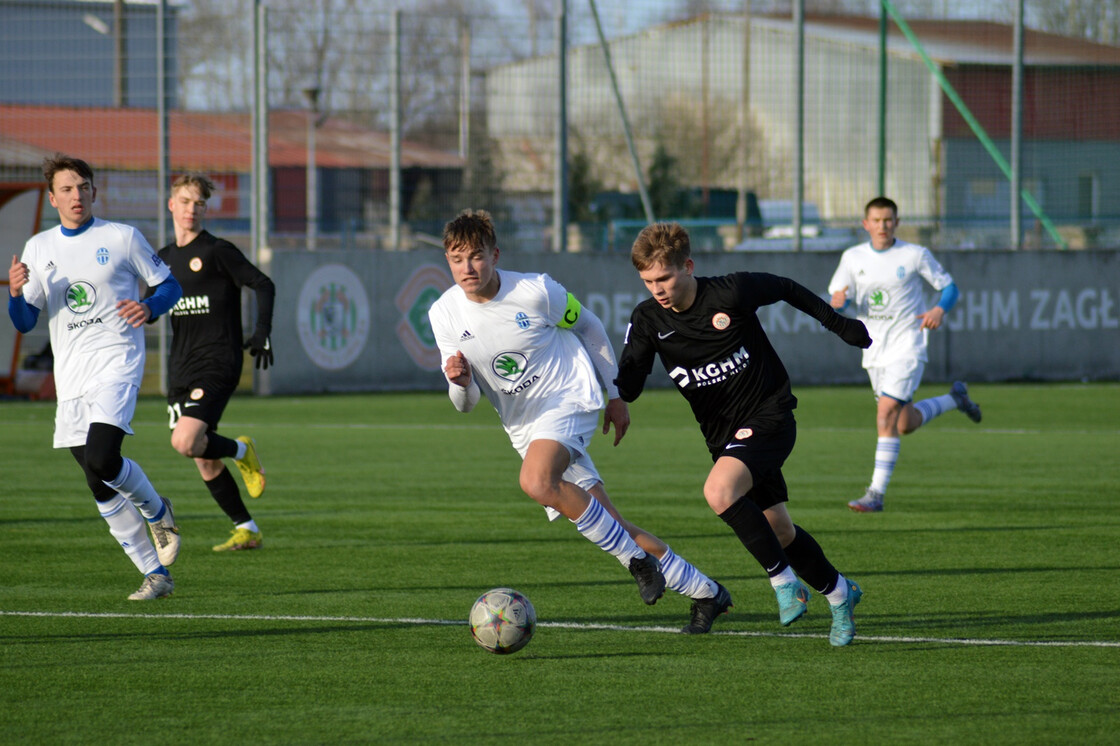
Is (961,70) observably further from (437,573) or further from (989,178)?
(437,573)

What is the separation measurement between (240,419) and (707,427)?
11681mm

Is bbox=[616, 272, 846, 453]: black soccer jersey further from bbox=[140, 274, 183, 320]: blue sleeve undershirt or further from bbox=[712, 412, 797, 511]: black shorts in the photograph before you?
bbox=[140, 274, 183, 320]: blue sleeve undershirt

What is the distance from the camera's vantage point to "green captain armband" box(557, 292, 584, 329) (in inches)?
257

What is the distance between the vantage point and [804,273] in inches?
864

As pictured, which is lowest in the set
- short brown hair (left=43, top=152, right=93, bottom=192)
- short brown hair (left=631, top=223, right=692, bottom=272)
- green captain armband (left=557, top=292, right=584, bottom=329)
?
green captain armband (left=557, top=292, right=584, bottom=329)

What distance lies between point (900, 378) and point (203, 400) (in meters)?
5.10

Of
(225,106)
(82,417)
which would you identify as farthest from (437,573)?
(225,106)

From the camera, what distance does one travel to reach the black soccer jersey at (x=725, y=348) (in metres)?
6.12

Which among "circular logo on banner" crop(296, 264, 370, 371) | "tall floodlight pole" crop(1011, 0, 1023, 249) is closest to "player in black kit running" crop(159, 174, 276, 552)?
"circular logo on banner" crop(296, 264, 370, 371)

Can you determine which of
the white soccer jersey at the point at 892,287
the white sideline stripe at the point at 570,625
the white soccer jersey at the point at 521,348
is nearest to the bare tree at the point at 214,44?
the white soccer jersey at the point at 892,287

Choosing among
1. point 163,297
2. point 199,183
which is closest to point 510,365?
point 163,297

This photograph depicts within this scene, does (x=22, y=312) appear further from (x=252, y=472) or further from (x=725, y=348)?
(x=725, y=348)

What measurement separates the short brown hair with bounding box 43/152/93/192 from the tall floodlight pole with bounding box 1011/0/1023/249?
17.7 metres

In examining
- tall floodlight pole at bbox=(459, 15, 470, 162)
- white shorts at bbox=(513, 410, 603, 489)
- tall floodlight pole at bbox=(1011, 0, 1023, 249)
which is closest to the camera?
white shorts at bbox=(513, 410, 603, 489)
